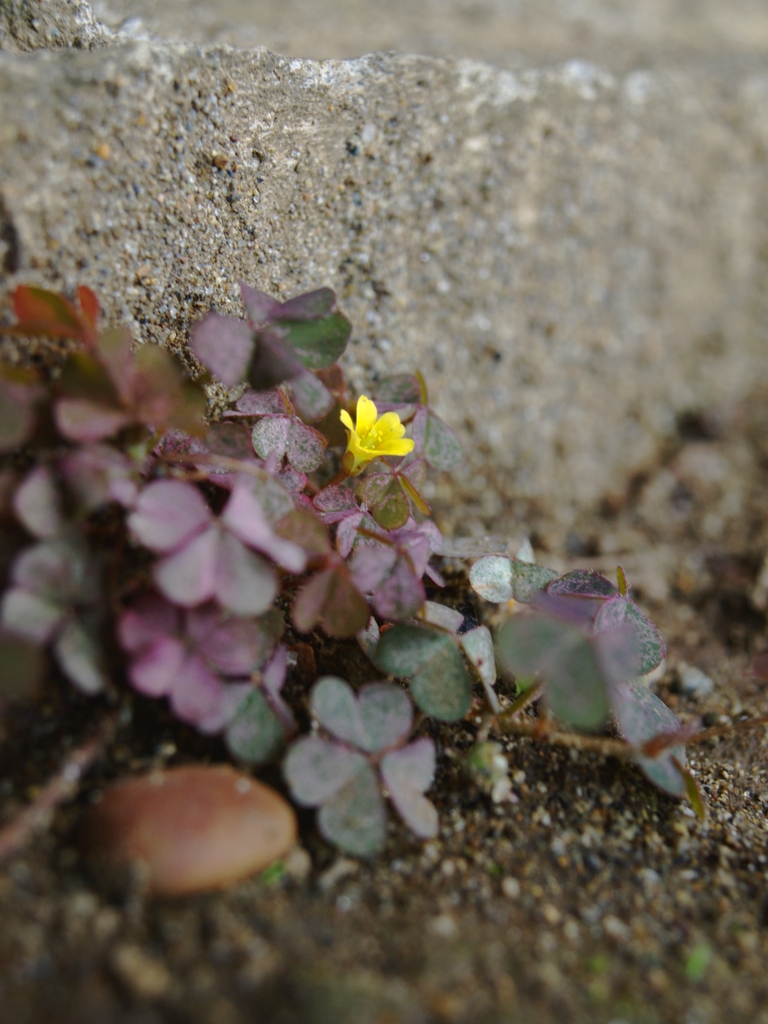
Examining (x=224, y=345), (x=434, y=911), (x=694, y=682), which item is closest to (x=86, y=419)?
(x=224, y=345)

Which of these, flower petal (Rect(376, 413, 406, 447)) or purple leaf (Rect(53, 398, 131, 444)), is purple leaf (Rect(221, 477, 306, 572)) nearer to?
purple leaf (Rect(53, 398, 131, 444))

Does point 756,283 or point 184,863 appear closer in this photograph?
point 184,863

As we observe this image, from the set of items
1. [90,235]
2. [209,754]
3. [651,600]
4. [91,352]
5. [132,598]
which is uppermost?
[90,235]

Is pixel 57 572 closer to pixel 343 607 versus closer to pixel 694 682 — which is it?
pixel 343 607

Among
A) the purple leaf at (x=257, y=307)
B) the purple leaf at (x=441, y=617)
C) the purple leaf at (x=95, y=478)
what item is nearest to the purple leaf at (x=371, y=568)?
the purple leaf at (x=441, y=617)

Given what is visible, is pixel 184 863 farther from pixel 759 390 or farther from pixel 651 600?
pixel 759 390

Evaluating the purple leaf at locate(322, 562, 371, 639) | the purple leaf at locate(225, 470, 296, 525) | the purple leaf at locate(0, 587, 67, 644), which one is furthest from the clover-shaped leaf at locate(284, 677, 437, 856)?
the purple leaf at locate(0, 587, 67, 644)

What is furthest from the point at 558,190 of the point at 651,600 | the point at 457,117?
the point at 651,600
